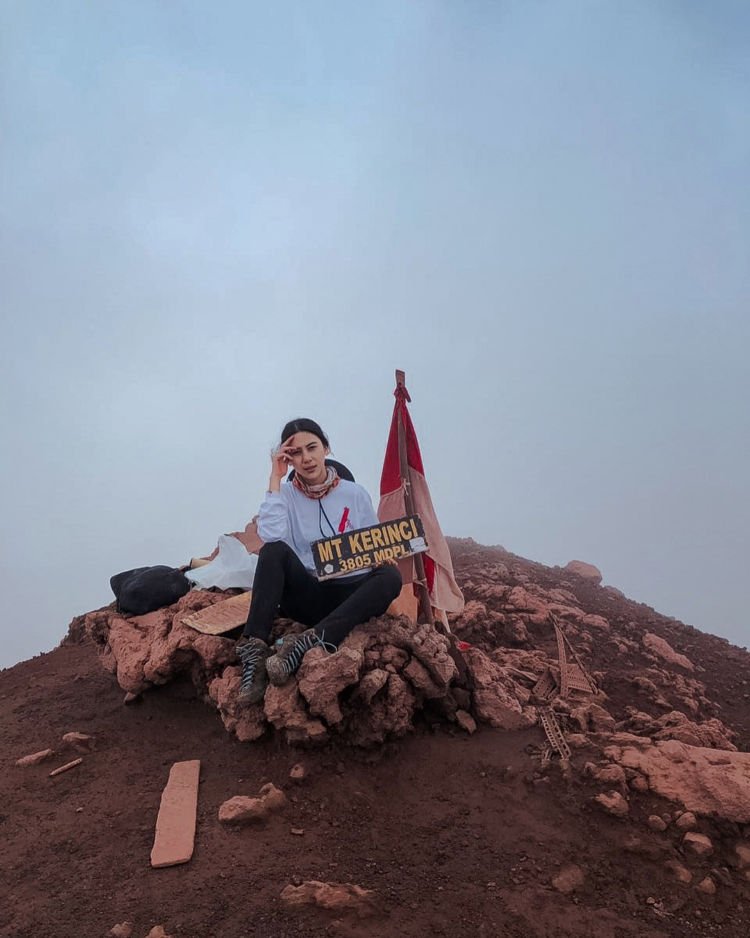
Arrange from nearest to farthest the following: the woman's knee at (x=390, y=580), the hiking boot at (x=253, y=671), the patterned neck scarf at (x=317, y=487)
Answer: the hiking boot at (x=253, y=671), the woman's knee at (x=390, y=580), the patterned neck scarf at (x=317, y=487)

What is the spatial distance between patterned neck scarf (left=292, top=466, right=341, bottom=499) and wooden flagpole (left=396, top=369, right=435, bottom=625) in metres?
0.69

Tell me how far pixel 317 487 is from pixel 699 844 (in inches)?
123

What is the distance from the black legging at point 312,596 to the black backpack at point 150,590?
5.07ft

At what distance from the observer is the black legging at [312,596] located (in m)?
3.98

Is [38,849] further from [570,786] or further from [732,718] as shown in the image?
[732,718]

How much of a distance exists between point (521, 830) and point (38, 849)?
2.58 meters

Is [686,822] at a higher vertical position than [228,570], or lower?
lower

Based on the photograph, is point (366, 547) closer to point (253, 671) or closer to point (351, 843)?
point (253, 671)

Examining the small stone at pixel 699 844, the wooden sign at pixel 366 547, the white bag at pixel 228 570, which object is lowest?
the small stone at pixel 699 844

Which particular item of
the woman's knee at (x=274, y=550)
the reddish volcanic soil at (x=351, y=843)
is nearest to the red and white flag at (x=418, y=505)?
the woman's knee at (x=274, y=550)

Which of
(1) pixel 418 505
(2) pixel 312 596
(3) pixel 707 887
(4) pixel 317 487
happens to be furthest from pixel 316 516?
(3) pixel 707 887

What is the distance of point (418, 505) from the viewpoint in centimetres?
503

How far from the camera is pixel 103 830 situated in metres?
3.20

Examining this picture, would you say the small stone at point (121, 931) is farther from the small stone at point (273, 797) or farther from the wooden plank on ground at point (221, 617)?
the wooden plank on ground at point (221, 617)
